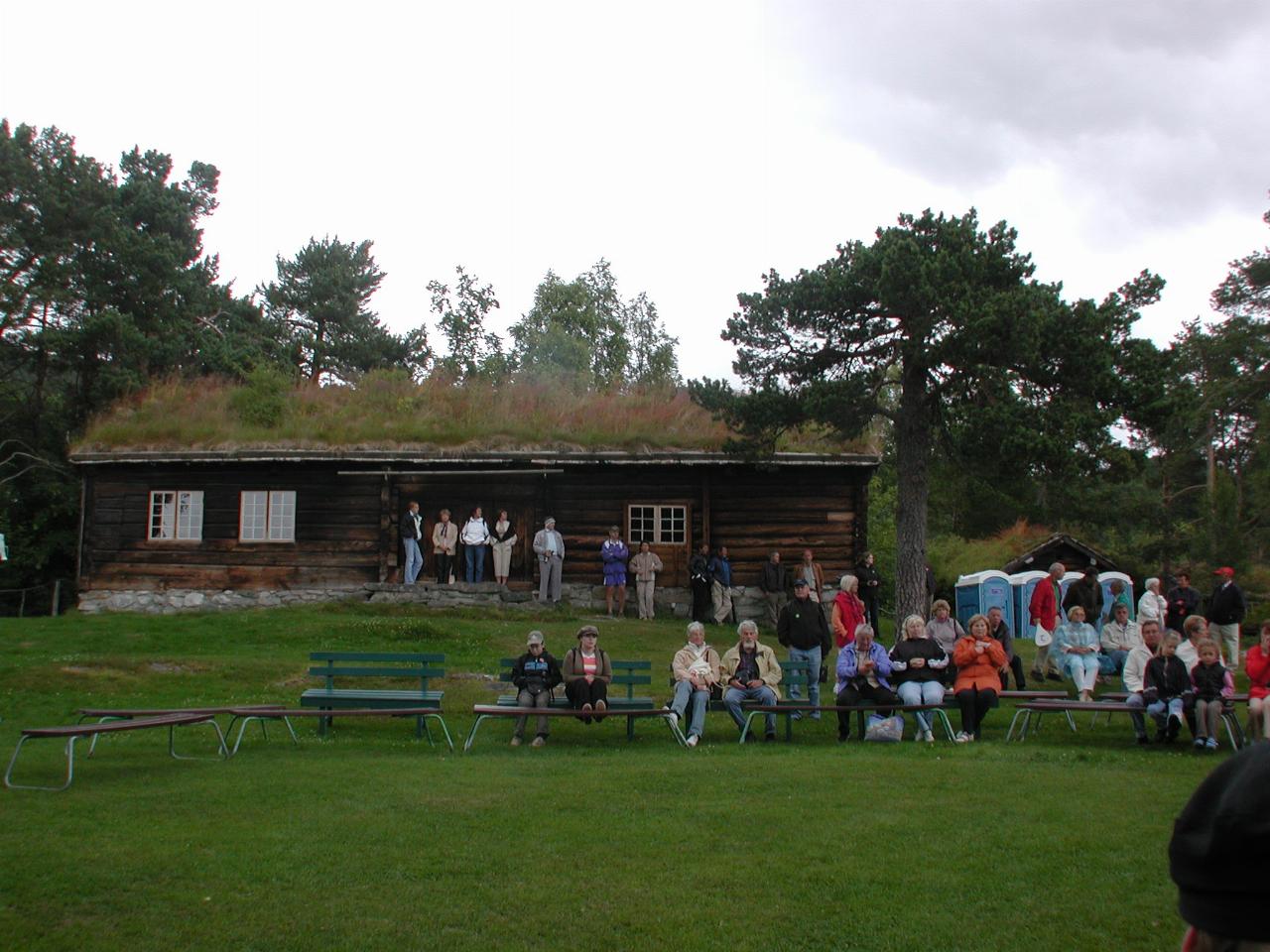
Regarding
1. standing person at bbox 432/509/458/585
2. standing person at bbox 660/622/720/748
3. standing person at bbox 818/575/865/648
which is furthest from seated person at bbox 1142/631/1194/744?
standing person at bbox 432/509/458/585

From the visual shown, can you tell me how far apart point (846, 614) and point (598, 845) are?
7.16 metres

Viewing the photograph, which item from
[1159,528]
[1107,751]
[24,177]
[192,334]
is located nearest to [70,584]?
[192,334]

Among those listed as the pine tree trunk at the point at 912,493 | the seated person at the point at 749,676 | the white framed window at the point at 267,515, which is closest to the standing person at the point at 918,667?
the seated person at the point at 749,676

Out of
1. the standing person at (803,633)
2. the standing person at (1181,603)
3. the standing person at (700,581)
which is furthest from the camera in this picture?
the standing person at (700,581)

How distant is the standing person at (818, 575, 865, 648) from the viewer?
13.6m

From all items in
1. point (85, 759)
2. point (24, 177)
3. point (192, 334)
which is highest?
point (24, 177)

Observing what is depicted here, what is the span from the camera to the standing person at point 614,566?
23.4m

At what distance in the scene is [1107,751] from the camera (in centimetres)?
1078

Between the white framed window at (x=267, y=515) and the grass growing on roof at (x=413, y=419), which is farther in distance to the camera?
the white framed window at (x=267, y=515)

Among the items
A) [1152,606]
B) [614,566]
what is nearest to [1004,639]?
[1152,606]

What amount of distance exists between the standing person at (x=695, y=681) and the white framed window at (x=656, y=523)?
13.0m

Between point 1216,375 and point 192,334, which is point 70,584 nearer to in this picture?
point 192,334

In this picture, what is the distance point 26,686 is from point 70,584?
22757 mm

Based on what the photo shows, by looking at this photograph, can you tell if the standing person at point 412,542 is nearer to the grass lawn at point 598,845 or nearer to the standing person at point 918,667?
the grass lawn at point 598,845
